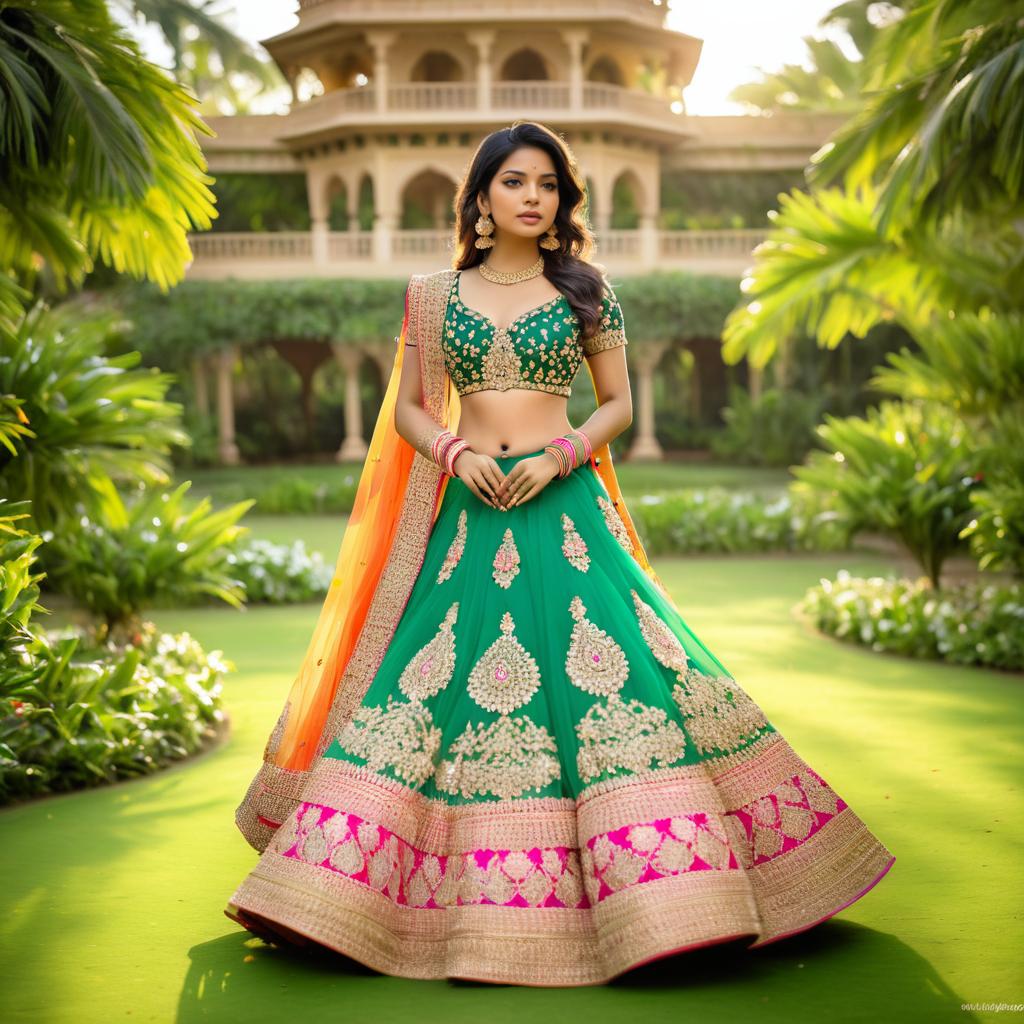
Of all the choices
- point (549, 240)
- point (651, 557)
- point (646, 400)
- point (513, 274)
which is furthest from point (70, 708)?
point (646, 400)

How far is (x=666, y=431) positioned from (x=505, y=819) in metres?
22.8

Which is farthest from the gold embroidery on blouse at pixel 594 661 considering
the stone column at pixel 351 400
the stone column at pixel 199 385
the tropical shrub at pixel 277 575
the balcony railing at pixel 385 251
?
the balcony railing at pixel 385 251

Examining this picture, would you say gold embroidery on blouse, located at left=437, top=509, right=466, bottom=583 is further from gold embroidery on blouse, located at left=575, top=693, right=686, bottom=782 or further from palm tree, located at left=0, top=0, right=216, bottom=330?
palm tree, located at left=0, top=0, right=216, bottom=330

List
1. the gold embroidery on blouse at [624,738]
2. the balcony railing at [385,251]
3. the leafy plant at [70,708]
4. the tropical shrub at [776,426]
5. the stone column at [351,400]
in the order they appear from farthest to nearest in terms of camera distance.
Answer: the balcony railing at [385,251], the stone column at [351,400], the tropical shrub at [776,426], the leafy plant at [70,708], the gold embroidery on blouse at [624,738]

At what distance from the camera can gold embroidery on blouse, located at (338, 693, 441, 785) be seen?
116 inches

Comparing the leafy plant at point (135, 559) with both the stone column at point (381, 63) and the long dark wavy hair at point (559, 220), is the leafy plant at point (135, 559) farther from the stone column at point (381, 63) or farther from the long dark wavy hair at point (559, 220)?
the stone column at point (381, 63)

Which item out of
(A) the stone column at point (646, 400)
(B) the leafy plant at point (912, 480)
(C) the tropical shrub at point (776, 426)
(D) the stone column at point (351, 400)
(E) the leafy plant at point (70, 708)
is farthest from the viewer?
(D) the stone column at point (351, 400)

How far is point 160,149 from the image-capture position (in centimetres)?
488

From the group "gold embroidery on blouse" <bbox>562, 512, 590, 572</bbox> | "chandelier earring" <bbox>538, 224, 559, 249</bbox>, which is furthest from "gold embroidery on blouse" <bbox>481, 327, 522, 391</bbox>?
"gold embroidery on blouse" <bbox>562, 512, 590, 572</bbox>

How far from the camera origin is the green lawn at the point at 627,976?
2682mm

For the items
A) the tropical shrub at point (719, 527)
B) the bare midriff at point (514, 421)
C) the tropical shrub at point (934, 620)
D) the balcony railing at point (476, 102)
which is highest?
the balcony railing at point (476, 102)

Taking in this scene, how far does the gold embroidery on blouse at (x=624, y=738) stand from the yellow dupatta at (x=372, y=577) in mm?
458

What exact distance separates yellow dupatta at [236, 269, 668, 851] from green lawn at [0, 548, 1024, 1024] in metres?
0.37

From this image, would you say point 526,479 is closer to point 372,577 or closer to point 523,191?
point 372,577
